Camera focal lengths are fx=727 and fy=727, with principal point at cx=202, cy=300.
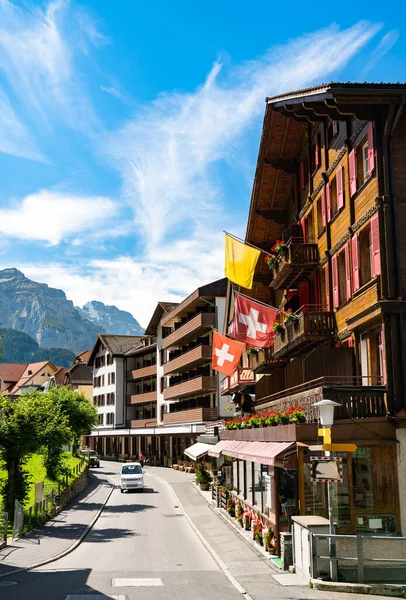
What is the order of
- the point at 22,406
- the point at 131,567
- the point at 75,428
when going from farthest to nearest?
the point at 75,428 → the point at 22,406 → the point at 131,567

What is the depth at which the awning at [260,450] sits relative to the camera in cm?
2016

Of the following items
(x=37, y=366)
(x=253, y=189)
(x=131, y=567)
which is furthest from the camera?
(x=37, y=366)

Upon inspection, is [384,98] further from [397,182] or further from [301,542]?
[301,542]

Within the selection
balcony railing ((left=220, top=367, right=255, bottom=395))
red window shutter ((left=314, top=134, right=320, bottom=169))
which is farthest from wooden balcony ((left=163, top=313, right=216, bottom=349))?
red window shutter ((left=314, top=134, right=320, bottom=169))

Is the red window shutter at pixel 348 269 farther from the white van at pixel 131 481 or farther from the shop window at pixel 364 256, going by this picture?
the white van at pixel 131 481

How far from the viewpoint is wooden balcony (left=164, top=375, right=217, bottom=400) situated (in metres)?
60.4

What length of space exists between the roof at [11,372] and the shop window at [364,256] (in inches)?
5401

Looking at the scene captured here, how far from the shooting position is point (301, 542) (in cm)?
1773

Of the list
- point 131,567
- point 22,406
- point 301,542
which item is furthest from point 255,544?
point 22,406

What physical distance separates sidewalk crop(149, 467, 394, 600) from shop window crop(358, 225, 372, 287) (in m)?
8.66

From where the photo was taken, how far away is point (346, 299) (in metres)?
23.3

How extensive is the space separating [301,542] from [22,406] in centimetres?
1574

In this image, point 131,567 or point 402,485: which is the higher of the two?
point 402,485

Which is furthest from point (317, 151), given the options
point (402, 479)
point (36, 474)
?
point (36, 474)
